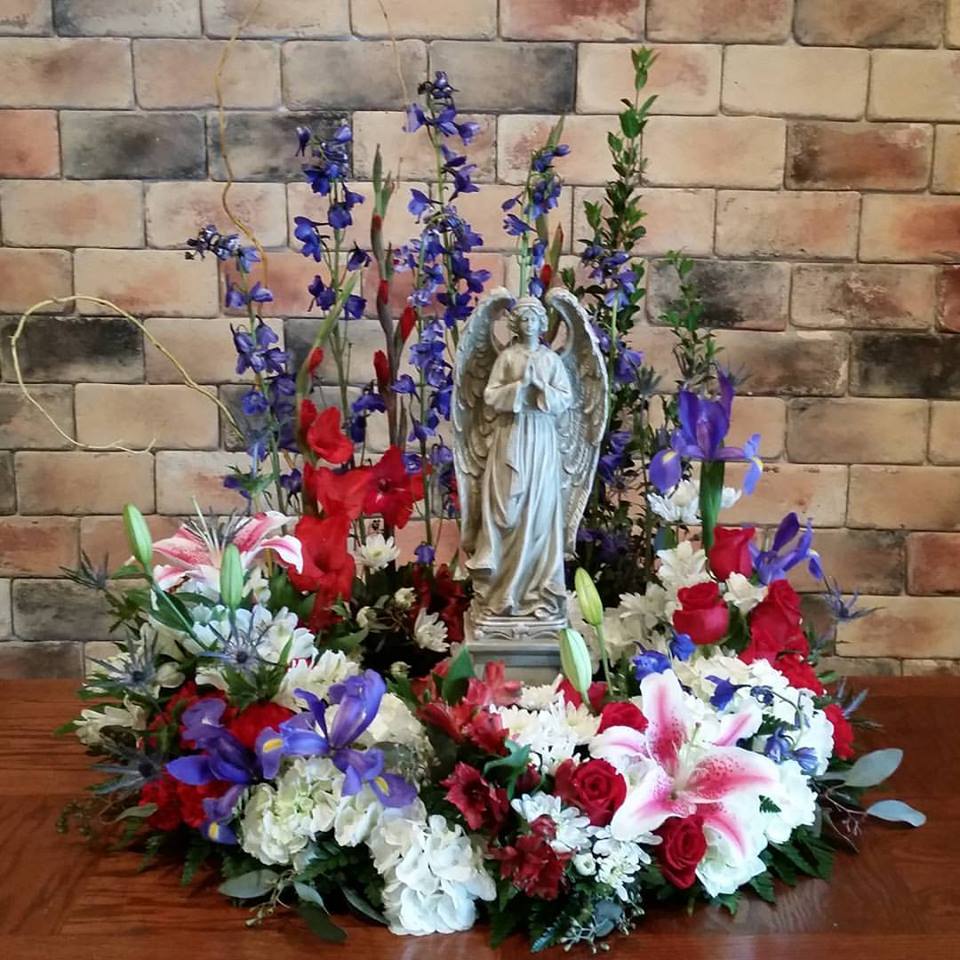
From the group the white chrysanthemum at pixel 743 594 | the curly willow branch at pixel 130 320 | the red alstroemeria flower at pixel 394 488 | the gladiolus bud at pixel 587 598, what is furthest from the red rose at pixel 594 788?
the curly willow branch at pixel 130 320

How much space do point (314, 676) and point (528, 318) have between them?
34cm

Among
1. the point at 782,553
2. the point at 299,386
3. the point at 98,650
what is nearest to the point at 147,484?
the point at 98,650

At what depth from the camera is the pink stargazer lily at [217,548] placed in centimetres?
93

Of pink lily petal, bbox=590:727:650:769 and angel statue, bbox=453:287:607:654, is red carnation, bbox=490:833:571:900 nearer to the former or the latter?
pink lily petal, bbox=590:727:650:769

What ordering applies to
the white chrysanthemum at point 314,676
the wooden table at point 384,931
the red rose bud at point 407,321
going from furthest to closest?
the red rose bud at point 407,321, the white chrysanthemum at point 314,676, the wooden table at point 384,931

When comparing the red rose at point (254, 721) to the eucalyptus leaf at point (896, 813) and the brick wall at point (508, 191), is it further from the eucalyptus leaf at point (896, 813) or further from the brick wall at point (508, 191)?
the brick wall at point (508, 191)

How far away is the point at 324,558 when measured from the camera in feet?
3.28

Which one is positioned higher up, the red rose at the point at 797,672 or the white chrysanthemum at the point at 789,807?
the red rose at the point at 797,672

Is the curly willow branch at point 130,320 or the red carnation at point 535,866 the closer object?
the red carnation at point 535,866

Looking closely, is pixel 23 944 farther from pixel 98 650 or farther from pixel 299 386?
pixel 98 650

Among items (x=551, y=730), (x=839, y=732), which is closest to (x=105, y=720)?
(x=551, y=730)

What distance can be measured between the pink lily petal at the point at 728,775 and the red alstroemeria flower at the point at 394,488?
39 centimetres

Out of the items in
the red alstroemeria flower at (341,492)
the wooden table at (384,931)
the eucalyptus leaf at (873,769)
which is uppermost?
the red alstroemeria flower at (341,492)

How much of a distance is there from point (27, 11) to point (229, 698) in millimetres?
1003
